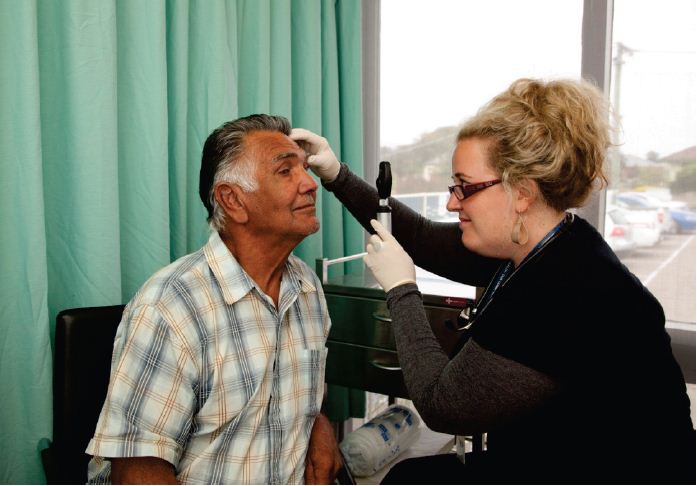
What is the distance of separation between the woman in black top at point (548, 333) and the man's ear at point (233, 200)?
0.36 m

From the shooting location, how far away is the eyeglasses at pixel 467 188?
45.8 inches

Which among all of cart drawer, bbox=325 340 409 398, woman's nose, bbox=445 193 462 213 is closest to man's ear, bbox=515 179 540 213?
woman's nose, bbox=445 193 462 213

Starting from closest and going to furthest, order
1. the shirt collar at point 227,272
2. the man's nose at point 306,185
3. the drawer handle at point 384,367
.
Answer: the shirt collar at point 227,272 → the man's nose at point 306,185 → the drawer handle at point 384,367

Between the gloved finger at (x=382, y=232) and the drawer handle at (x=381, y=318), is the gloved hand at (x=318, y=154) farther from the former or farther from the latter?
the drawer handle at (x=381, y=318)

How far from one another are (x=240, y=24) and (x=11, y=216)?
3.22 ft

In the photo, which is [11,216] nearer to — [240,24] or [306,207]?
[306,207]

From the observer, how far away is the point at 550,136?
1108mm

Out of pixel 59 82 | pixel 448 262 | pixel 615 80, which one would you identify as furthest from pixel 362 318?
pixel 615 80

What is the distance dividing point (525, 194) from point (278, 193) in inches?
20.9

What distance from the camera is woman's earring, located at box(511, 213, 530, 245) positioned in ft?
3.82

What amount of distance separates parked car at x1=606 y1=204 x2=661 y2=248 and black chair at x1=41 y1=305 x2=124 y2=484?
1.80 metres

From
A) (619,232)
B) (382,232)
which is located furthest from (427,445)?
(382,232)

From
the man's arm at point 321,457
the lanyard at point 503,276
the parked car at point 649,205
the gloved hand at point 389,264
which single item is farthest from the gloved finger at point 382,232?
the parked car at point 649,205

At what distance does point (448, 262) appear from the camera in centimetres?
162
